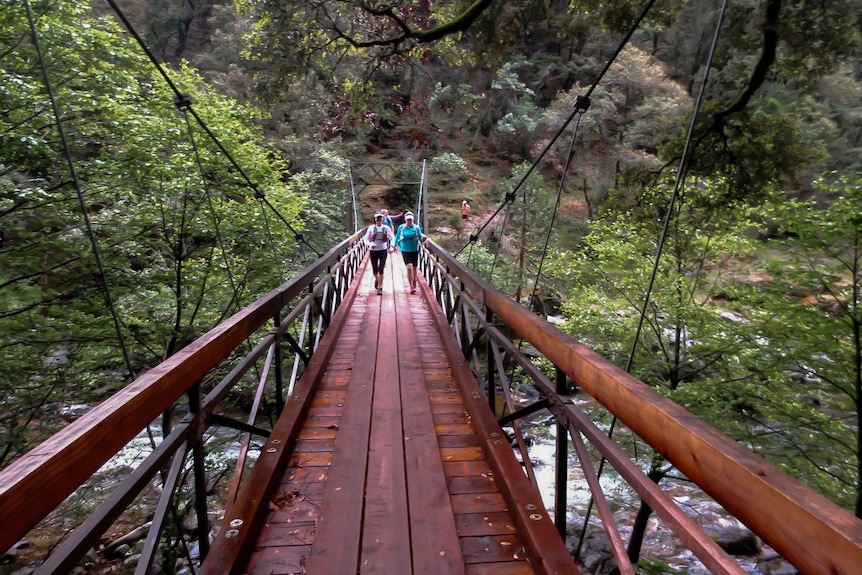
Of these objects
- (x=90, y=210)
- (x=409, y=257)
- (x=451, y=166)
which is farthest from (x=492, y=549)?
(x=451, y=166)

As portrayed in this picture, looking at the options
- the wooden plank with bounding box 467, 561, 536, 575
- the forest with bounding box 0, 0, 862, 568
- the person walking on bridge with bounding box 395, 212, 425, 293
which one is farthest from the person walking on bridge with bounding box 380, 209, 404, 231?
the wooden plank with bounding box 467, 561, 536, 575

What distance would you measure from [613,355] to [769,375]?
2693 mm

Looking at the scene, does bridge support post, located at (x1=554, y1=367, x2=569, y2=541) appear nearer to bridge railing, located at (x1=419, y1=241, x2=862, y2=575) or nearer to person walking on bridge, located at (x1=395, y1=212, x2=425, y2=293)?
bridge railing, located at (x1=419, y1=241, x2=862, y2=575)

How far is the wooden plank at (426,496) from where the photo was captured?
1.50 m

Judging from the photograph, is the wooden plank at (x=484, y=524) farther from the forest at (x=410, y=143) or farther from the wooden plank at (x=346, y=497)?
the forest at (x=410, y=143)

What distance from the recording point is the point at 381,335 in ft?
14.6

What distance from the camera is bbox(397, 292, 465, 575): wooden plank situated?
1.50 m

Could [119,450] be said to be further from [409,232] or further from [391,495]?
[409,232]

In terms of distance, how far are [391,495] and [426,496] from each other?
0.14 metres

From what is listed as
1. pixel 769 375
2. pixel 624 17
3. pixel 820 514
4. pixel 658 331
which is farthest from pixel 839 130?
pixel 820 514

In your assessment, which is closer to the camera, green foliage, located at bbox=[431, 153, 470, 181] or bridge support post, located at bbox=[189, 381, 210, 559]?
bridge support post, located at bbox=[189, 381, 210, 559]

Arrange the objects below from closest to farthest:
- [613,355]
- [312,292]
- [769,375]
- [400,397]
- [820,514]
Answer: [820,514] < [400,397] < [312,292] < [769,375] < [613,355]

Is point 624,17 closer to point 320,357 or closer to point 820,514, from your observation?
Answer: point 320,357

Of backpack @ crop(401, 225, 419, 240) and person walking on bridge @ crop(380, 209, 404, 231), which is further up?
person walking on bridge @ crop(380, 209, 404, 231)
